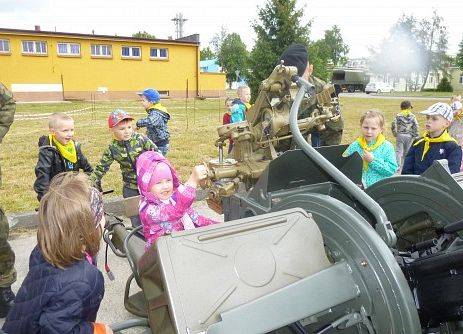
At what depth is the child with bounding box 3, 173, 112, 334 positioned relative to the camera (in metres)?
1.58

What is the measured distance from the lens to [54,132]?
346 cm

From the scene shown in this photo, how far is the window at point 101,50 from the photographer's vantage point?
30.5m

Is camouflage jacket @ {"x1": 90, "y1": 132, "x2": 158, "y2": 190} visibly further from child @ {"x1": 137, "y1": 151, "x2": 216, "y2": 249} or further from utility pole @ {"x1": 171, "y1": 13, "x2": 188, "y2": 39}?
utility pole @ {"x1": 171, "y1": 13, "x2": 188, "y2": 39}

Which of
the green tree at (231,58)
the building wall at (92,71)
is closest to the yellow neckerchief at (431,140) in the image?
the building wall at (92,71)

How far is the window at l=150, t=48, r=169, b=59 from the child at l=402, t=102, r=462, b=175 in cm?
3084

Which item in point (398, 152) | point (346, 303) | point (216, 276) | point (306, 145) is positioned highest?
point (306, 145)

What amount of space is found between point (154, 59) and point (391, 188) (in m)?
32.1

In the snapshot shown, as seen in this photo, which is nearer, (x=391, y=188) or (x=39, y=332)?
(x=39, y=332)

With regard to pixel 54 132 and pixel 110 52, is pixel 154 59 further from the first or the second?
pixel 54 132

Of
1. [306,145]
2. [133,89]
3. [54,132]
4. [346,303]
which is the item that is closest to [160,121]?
[54,132]

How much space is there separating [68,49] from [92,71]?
2238mm

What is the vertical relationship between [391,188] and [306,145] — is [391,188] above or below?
below

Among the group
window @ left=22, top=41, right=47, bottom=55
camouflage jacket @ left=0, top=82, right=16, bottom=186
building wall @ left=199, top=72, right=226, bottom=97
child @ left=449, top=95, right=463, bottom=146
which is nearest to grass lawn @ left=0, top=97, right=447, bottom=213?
camouflage jacket @ left=0, top=82, right=16, bottom=186

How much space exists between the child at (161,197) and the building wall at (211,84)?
3191cm
